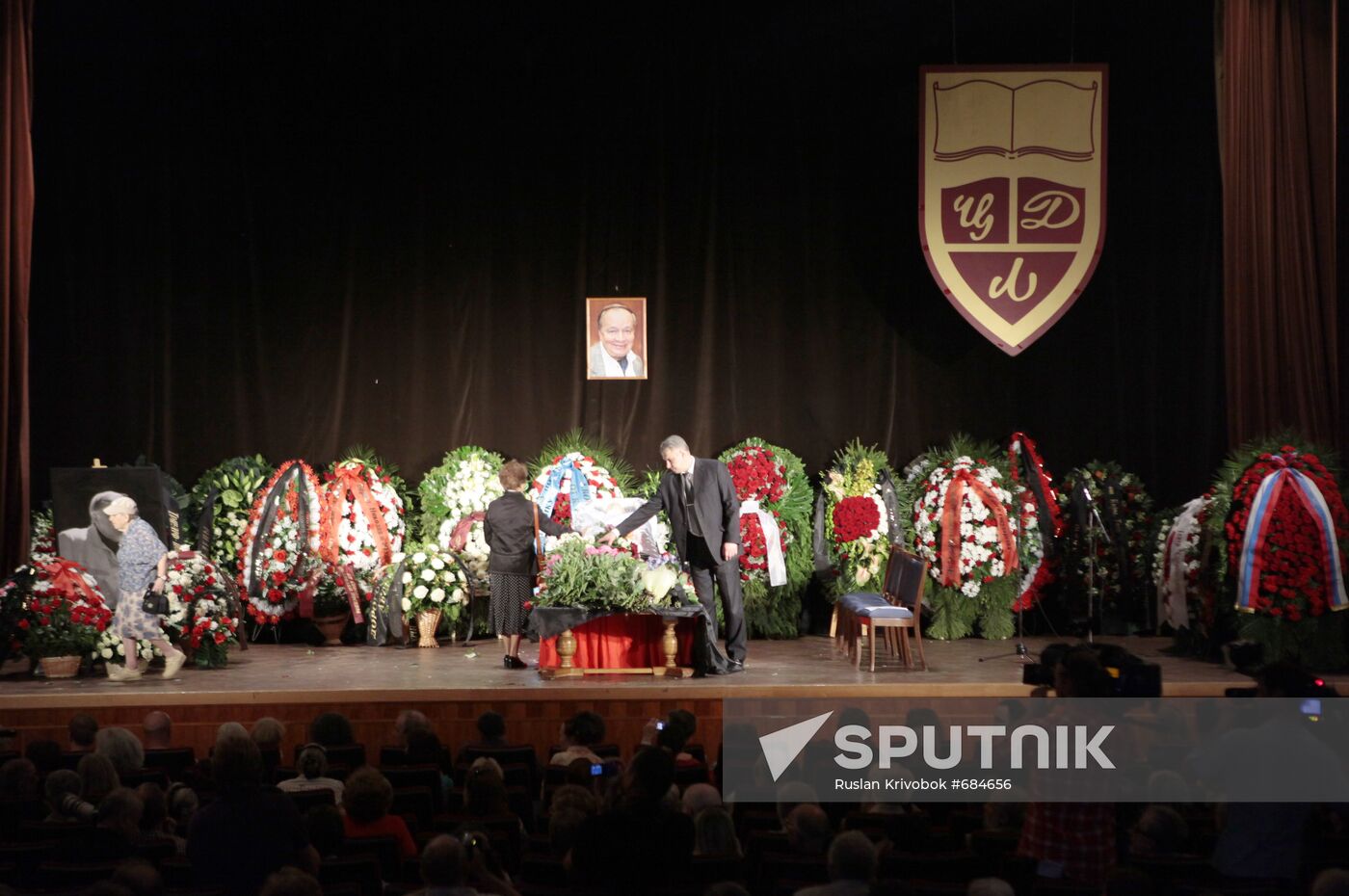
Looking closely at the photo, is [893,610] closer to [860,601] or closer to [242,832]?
[860,601]

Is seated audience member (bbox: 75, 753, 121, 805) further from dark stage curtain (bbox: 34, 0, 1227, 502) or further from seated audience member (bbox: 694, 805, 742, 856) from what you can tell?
dark stage curtain (bbox: 34, 0, 1227, 502)

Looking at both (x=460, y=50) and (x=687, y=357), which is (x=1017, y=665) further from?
(x=460, y=50)

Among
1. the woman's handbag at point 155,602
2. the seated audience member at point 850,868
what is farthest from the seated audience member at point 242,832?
the woman's handbag at point 155,602

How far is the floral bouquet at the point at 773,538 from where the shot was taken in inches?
432

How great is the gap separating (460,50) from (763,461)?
4.42m

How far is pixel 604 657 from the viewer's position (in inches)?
358

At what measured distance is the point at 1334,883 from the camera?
3551 mm

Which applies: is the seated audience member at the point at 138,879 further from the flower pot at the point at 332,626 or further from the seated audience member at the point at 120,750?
the flower pot at the point at 332,626

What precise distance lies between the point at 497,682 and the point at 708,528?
1673 mm

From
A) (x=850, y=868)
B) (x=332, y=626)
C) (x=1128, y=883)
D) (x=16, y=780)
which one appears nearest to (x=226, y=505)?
(x=332, y=626)

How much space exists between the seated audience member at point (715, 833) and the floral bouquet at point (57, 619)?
5799 millimetres

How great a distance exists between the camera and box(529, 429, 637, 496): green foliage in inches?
460

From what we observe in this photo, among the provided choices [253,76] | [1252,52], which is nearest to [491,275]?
[253,76]

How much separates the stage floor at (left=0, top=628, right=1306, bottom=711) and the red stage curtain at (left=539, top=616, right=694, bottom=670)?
172 mm
